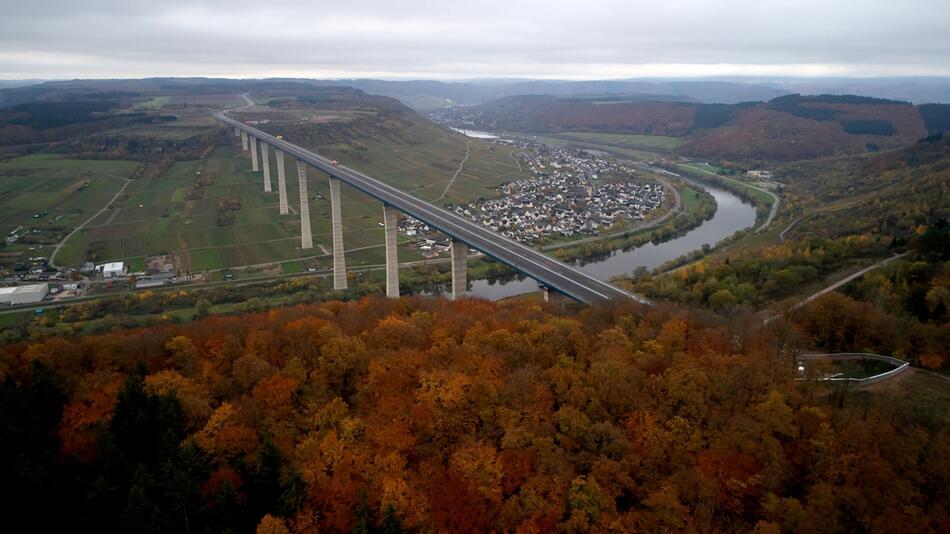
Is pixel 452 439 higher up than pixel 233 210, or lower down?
higher up

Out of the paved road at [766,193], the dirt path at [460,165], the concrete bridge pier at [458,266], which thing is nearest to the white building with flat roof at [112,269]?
the concrete bridge pier at [458,266]

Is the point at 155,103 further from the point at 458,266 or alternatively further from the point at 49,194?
the point at 458,266

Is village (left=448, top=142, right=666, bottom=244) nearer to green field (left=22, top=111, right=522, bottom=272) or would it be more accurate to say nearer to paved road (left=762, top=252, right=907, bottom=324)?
green field (left=22, top=111, right=522, bottom=272)

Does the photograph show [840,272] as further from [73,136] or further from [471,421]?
[73,136]

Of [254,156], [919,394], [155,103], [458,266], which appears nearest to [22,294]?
[458,266]

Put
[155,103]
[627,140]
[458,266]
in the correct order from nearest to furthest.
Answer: [458,266] → [155,103] → [627,140]

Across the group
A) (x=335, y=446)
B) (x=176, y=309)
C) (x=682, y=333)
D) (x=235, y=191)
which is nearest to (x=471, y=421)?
(x=335, y=446)
